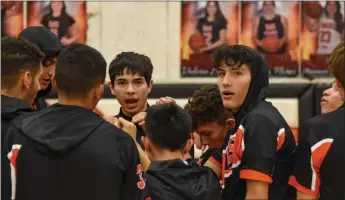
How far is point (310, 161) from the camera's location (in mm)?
2795

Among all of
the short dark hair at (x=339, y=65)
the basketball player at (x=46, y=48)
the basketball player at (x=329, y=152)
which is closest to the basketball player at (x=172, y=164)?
the basketball player at (x=329, y=152)

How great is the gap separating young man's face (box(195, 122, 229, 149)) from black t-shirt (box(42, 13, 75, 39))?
220 centimetres

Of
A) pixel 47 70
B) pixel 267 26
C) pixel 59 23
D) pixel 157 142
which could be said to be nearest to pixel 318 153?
pixel 157 142

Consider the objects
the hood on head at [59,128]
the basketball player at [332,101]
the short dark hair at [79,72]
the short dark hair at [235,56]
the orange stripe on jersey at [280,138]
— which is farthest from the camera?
the basketball player at [332,101]

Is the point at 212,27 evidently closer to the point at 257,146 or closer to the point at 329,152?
the point at 257,146

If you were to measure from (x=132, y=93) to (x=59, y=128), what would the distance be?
3.83 feet

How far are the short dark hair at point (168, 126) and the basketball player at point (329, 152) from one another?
493 mm

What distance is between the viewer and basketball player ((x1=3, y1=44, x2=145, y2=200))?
250 cm

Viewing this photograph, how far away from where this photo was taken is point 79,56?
2635mm

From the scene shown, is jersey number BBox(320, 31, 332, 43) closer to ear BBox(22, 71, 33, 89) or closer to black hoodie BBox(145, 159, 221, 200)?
black hoodie BBox(145, 159, 221, 200)

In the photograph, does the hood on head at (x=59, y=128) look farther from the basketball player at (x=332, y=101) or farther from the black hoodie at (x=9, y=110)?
the basketball player at (x=332, y=101)

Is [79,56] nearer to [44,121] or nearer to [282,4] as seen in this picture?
[44,121]

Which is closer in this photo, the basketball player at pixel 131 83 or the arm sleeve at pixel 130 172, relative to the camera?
the arm sleeve at pixel 130 172

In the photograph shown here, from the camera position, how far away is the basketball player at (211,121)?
3.37m
